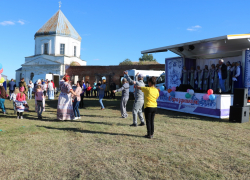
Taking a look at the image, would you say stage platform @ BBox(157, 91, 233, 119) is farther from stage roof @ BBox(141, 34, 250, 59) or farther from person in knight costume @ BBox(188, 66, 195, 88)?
person in knight costume @ BBox(188, 66, 195, 88)

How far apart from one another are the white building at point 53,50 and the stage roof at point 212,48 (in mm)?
29938

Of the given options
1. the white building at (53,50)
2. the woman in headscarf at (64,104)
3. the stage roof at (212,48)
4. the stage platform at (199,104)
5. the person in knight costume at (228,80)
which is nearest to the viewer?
the woman in headscarf at (64,104)

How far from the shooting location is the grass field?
3.86 m

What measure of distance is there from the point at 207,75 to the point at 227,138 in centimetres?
839

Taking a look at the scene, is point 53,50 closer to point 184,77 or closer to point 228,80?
point 184,77

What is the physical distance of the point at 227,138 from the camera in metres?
6.34

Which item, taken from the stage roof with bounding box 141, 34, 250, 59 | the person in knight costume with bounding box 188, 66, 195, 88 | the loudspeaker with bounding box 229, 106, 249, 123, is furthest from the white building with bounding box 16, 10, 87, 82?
the loudspeaker with bounding box 229, 106, 249, 123

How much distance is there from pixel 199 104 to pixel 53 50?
37613mm

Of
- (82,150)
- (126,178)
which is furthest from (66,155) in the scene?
(126,178)

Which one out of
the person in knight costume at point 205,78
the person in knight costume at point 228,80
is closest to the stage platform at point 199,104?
the person in knight costume at point 228,80

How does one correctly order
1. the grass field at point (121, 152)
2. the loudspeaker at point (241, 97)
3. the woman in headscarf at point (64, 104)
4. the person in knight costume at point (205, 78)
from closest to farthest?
the grass field at point (121, 152), the woman in headscarf at point (64, 104), the loudspeaker at point (241, 97), the person in knight costume at point (205, 78)

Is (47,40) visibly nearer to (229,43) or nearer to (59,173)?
(229,43)

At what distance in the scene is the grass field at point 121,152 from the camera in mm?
3861

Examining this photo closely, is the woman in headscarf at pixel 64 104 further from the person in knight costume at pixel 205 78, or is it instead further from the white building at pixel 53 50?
the white building at pixel 53 50
